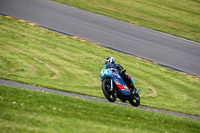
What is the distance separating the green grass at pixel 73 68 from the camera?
13164 mm

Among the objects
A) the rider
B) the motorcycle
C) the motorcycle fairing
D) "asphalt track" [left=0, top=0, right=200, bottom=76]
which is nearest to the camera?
the motorcycle

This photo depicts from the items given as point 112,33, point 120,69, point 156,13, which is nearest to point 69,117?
point 120,69

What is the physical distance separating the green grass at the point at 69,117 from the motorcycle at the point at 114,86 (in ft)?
4.15

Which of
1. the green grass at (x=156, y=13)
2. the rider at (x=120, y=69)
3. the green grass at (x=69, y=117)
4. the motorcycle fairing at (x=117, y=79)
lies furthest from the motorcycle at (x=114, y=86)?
the green grass at (x=156, y=13)

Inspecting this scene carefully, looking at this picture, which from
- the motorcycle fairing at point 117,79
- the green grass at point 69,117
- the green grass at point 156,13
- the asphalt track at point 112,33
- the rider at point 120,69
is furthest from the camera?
the green grass at point 156,13

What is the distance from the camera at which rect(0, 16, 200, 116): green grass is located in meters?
13.2

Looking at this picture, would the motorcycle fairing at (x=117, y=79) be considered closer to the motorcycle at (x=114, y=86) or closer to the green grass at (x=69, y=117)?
the motorcycle at (x=114, y=86)

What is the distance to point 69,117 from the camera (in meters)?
7.57

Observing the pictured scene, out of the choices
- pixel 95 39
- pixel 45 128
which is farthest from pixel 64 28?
pixel 45 128

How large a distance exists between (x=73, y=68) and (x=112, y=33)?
8.54 meters

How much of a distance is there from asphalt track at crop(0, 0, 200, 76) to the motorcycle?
8.56 meters

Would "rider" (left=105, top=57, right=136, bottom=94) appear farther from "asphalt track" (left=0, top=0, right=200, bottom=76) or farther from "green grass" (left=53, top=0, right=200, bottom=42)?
"green grass" (left=53, top=0, right=200, bottom=42)

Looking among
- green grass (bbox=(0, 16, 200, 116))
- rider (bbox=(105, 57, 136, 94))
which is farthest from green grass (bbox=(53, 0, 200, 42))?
rider (bbox=(105, 57, 136, 94))

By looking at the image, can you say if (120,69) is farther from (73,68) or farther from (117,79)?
(73,68)
